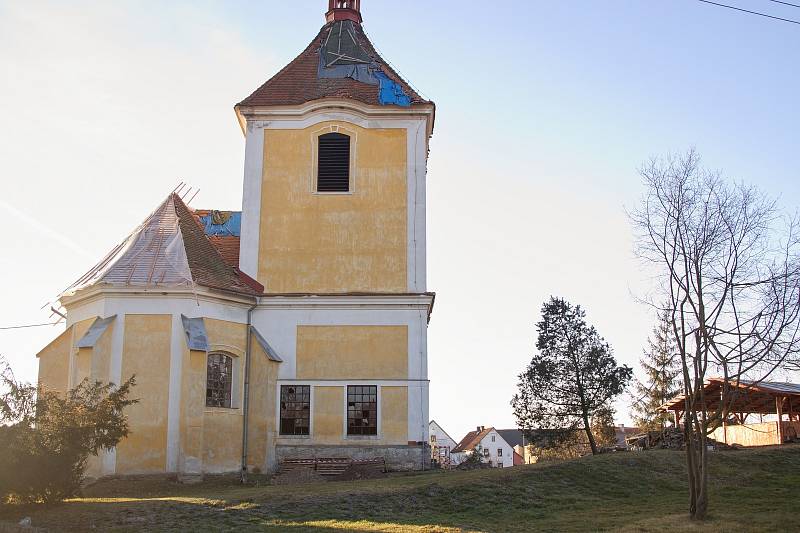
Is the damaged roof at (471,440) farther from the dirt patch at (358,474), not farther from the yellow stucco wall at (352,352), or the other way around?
the dirt patch at (358,474)

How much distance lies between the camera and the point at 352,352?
29250 mm

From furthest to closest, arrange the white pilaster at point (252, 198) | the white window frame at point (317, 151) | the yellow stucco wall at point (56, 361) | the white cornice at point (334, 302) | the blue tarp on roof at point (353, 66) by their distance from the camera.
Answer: the blue tarp on roof at point (353, 66) → the white window frame at point (317, 151) → the white pilaster at point (252, 198) → the white cornice at point (334, 302) → the yellow stucco wall at point (56, 361)

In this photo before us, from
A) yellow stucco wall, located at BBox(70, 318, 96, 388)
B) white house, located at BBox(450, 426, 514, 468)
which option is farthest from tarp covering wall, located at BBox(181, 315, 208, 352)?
white house, located at BBox(450, 426, 514, 468)

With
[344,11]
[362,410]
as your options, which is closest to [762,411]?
[362,410]

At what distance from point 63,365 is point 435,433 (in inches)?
3453

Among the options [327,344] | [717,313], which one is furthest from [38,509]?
[717,313]

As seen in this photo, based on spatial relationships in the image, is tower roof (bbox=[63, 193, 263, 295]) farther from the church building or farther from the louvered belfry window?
the louvered belfry window

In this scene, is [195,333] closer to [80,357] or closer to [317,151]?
[80,357]

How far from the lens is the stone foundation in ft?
92.6

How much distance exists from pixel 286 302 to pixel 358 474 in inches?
254

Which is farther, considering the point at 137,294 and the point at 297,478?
the point at 137,294

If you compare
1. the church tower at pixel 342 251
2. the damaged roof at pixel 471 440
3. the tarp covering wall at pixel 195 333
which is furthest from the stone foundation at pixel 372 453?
the damaged roof at pixel 471 440

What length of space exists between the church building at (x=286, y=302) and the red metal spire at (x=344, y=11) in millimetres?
3123

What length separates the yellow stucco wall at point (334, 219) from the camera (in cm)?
3005
